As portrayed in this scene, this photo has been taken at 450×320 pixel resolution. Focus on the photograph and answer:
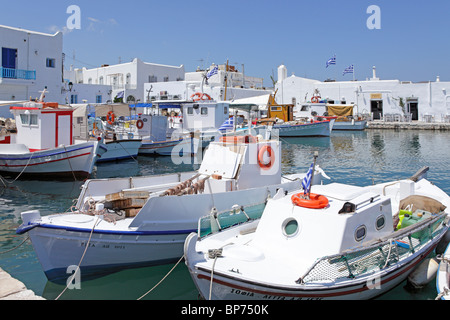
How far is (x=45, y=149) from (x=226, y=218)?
14.2 meters

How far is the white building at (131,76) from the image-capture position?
173 ft

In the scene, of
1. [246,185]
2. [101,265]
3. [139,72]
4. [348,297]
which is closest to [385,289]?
[348,297]

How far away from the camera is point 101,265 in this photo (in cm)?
878

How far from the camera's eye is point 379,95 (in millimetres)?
55562

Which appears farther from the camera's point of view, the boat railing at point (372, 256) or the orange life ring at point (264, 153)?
the orange life ring at point (264, 153)

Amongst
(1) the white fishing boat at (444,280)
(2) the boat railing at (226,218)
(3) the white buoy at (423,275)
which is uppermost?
(2) the boat railing at (226,218)

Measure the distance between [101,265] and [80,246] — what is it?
693mm

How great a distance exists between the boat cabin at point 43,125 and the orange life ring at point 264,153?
12558mm

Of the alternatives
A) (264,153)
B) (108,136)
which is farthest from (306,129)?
(264,153)

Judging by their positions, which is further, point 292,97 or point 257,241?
point 292,97

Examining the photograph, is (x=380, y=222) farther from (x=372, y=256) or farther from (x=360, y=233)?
(x=372, y=256)

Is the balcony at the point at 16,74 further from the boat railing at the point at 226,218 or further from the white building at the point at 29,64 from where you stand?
the boat railing at the point at 226,218

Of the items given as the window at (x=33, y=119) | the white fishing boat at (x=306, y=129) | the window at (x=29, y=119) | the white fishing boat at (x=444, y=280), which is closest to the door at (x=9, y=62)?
the window at (x=29, y=119)
